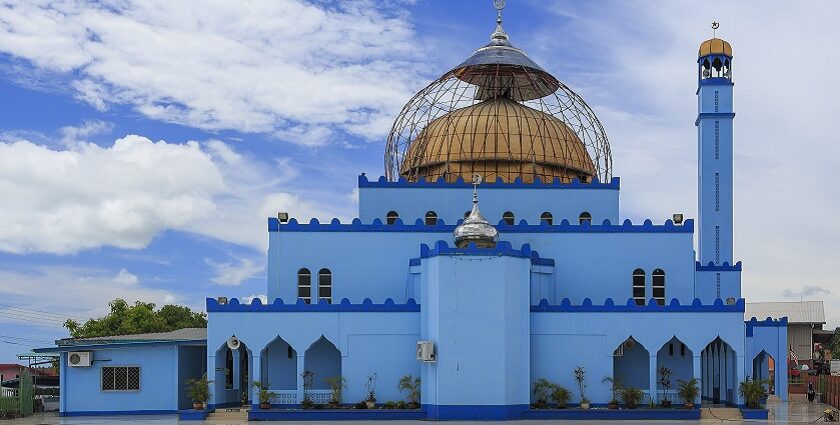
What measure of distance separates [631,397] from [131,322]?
111 ft

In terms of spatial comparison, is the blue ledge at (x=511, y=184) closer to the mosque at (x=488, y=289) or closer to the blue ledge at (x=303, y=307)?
the mosque at (x=488, y=289)

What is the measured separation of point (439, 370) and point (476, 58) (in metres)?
16.5

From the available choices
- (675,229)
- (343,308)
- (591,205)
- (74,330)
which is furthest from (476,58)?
(74,330)

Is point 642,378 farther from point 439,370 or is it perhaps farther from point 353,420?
point 353,420

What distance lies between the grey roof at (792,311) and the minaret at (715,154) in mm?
29724

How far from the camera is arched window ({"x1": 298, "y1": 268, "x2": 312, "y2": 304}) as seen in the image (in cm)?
3784

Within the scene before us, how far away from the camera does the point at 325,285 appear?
37.9m

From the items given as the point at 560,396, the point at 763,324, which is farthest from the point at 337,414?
the point at 763,324

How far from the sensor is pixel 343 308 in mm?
33688

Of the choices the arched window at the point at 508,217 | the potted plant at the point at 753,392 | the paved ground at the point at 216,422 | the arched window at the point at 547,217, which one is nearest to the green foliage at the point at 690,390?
the paved ground at the point at 216,422

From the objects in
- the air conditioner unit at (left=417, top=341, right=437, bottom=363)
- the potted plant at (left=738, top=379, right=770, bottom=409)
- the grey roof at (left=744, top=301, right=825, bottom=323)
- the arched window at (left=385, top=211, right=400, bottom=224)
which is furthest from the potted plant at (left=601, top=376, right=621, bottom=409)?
the grey roof at (left=744, top=301, right=825, bottom=323)

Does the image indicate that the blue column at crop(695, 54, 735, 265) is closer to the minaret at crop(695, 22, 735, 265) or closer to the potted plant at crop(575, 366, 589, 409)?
the minaret at crop(695, 22, 735, 265)

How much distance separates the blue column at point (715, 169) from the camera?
43844mm

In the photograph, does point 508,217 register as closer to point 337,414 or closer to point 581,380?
point 581,380
